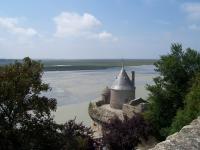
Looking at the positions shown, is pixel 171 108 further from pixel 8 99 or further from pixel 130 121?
pixel 8 99

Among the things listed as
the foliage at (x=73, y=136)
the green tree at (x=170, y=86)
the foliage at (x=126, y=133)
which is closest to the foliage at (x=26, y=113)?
the foliage at (x=73, y=136)

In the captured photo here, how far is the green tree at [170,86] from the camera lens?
32094 mm

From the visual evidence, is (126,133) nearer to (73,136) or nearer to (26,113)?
(73,136)

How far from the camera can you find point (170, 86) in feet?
107

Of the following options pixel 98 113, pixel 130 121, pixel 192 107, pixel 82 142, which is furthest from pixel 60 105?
pixel 82 142

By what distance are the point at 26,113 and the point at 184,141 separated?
962cm

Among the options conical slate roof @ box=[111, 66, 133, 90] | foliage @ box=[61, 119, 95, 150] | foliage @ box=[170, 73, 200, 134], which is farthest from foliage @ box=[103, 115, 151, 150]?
foliage @ box=[61, 119, 95, 150]

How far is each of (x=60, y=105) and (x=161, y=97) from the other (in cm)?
2564

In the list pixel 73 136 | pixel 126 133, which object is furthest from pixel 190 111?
pixel 73 136

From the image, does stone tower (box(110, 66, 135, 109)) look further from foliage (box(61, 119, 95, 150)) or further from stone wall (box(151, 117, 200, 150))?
stone wall (box(151, 117, 200, 150))

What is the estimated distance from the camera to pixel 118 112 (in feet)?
132

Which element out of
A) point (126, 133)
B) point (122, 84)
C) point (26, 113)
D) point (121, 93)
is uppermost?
point (26, 113)

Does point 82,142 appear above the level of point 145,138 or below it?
above

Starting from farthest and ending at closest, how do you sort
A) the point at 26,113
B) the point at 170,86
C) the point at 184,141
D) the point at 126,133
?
the point at 170,86 < the point at 126,133 < the point at 26,113 < the point at 184,141
